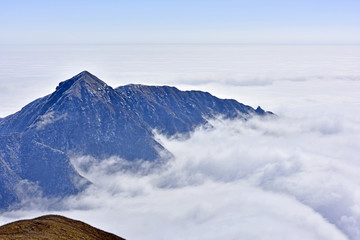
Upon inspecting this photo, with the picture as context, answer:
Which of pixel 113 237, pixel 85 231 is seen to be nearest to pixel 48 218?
pixel 85 231

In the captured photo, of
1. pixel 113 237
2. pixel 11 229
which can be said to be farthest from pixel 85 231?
pixel 11 229

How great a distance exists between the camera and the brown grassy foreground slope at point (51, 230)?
355 ft

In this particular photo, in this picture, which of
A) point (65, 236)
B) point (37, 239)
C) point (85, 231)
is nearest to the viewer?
point (37, 239)

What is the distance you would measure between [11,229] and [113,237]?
32.3m

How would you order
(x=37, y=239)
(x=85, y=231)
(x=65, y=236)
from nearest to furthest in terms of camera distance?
(x=37, y=239)
(x=65, y=236)
(x=85, y=231)

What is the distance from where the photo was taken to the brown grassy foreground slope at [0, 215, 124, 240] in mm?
Result: 108194

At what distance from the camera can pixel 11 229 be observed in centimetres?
11475

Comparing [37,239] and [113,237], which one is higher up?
[37,239]

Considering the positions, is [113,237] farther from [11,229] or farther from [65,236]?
[11,229]

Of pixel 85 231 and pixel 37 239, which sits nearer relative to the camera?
pixel 37 239

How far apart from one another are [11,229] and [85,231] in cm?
2306

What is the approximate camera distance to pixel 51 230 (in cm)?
11625

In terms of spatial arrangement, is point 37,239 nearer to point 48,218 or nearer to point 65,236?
point 65,236

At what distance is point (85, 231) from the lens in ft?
412
